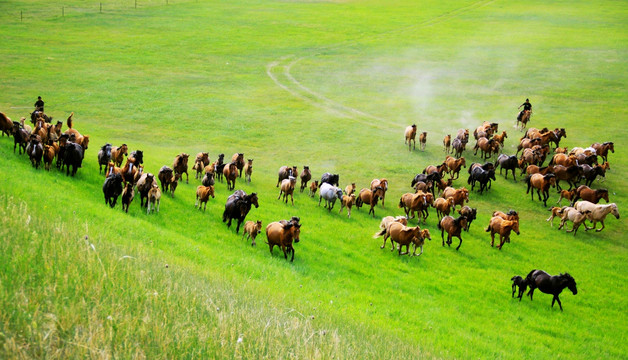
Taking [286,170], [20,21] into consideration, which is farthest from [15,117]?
[20,21]

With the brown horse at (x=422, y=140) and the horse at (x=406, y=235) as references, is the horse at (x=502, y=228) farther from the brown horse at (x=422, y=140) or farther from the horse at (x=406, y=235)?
the brown horse at (x=422, y=140)

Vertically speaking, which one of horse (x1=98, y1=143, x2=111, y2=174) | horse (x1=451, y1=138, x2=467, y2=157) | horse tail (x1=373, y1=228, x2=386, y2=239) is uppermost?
horse (x1=451, y1=138, x2=467, y2=157)

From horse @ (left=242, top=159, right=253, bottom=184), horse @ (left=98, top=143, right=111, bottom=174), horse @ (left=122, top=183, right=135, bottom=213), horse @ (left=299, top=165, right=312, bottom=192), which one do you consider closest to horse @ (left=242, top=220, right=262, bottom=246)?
horse @ (left=122, top=183, right=135, bottom=213)

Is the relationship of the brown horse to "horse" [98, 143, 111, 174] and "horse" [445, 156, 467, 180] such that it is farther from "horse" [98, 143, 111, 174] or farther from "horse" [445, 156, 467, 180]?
"horse" [98, 143, 111, 174]

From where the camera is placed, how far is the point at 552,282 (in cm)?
1541

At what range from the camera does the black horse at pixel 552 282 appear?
15.3 metres

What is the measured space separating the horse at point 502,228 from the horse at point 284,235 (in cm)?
889

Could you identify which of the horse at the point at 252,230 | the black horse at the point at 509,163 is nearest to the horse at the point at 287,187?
the horse at the point at 252,230

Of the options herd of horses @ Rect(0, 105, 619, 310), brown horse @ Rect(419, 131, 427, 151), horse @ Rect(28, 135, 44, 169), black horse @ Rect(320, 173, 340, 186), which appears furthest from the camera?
brown horse @ Rect(419, 131, 427, 151)

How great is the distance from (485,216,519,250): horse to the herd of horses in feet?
0.13

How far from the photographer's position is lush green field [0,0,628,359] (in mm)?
5824

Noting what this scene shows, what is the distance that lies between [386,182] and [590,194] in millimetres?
9832

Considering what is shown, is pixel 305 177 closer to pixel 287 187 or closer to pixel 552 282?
pixel 287 187

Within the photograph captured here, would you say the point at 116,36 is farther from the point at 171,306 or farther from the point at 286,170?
the point at 171,306
